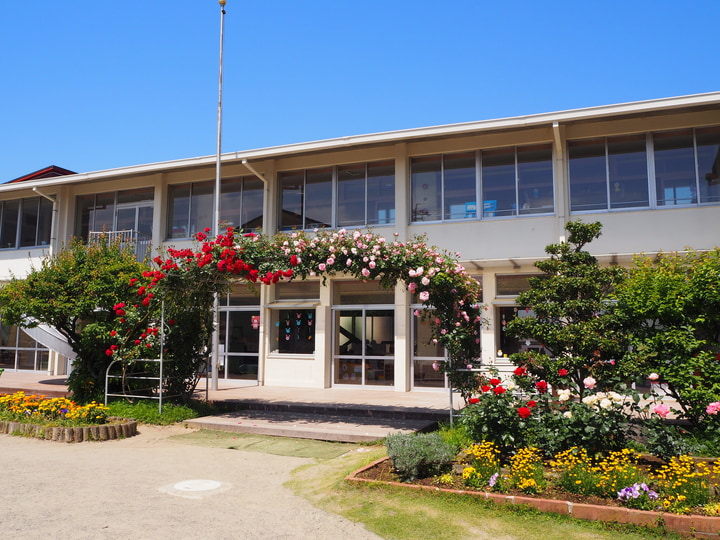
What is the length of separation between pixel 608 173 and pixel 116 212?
48.8 ft

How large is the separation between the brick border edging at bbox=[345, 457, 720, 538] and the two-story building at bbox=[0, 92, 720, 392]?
8613 mm

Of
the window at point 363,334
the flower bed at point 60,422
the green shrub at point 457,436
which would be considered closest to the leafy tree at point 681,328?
the green shrub at point 457,436

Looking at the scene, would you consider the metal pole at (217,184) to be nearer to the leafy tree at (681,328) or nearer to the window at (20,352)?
the window at (20,352)

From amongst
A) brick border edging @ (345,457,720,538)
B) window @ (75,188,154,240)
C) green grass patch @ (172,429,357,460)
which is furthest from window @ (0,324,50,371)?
brick border edging @ (345,457,720,538)

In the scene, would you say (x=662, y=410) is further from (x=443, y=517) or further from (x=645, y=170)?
(x=645, y=170)

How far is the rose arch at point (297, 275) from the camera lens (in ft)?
31.5

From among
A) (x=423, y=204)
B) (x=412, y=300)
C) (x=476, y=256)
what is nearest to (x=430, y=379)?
(x=412, y=300)

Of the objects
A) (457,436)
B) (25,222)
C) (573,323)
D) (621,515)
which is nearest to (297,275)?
(457,436)

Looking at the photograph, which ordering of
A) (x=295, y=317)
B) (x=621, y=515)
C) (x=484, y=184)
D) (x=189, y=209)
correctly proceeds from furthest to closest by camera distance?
(x=189, y=209) < (x=295, y=317) < (x=484, y=184) < (x=621, y=515)

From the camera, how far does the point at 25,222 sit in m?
20.7

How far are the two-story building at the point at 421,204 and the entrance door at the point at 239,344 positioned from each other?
4 cm

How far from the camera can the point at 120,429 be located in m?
9.76

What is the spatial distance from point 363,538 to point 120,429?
6318 millimetres

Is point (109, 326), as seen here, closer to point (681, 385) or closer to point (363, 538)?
point (363, 538)
